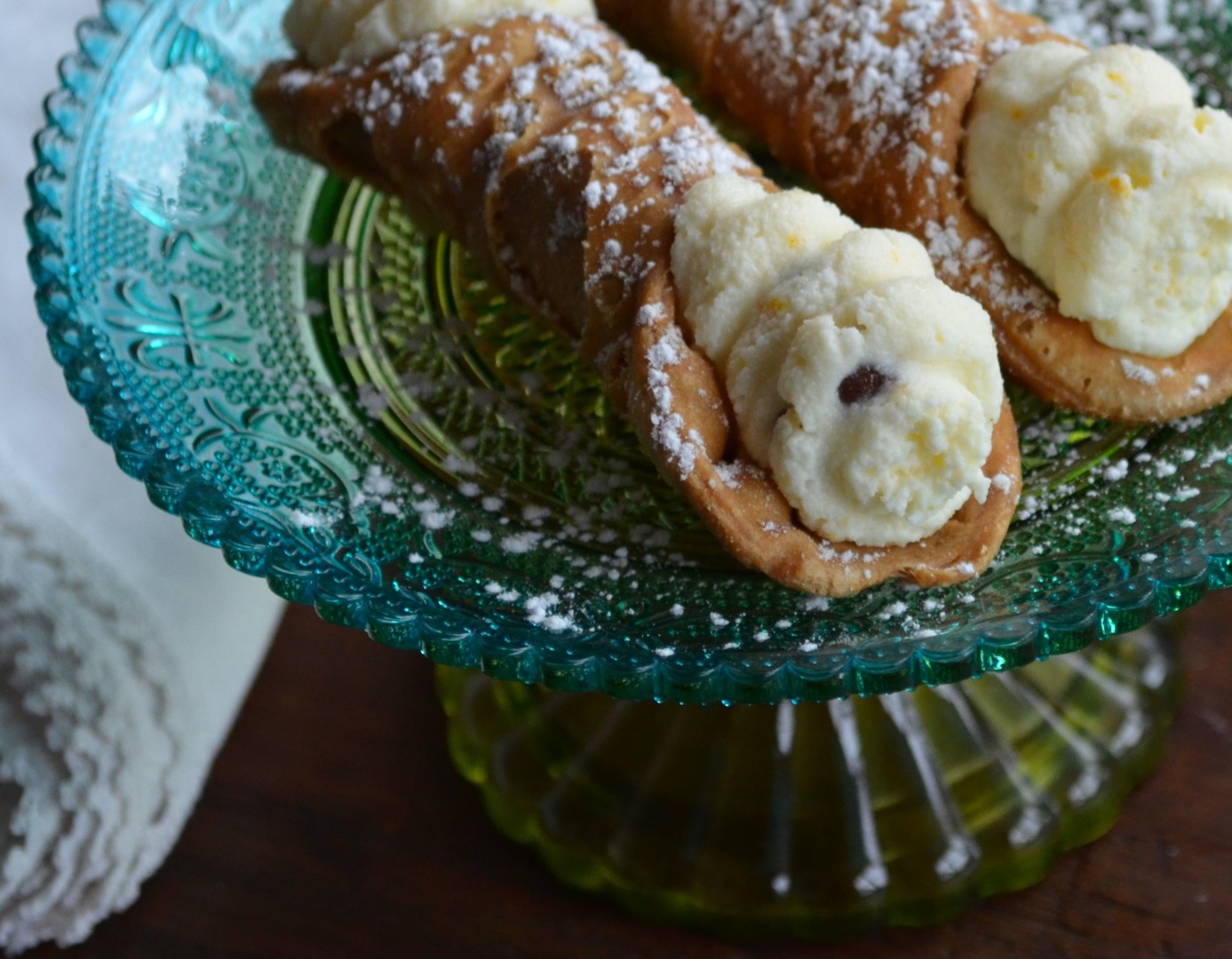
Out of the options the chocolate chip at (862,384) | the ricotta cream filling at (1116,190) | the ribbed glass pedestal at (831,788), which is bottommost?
the ribbed glass pedestal at (831,788)

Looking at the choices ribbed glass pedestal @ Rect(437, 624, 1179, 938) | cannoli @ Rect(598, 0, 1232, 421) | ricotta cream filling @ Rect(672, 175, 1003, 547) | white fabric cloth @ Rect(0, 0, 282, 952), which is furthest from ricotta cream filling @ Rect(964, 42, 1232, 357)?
white fabric cloth @ Rect(0, 0, 282, 952)

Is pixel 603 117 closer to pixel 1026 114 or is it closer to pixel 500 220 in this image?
pixel 500 220

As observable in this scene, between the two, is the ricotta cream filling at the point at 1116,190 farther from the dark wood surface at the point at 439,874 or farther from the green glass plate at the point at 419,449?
the dark wood surface at the point at 439,874

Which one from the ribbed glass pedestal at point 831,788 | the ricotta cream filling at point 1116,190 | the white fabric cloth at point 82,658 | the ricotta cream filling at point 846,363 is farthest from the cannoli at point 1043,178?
the white fabric cloth at point 82,658

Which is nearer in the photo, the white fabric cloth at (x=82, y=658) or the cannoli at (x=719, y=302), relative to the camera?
the cannoli at (x=719, y=302)

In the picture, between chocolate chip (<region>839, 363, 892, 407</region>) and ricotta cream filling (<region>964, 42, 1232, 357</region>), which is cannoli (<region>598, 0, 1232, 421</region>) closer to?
ricotta cream filling (<region>964, 42, 1232, 357</region>)

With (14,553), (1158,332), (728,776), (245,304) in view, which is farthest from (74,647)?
(1158,332)

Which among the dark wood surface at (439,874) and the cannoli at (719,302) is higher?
the cannoli at (719,302)

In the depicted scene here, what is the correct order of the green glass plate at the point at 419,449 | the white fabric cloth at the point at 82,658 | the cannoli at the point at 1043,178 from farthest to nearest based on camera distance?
the white fabric cloth at the point at 82,658, the cannoli at the point at 1043,178, the green glass plate at the point at 419,449
